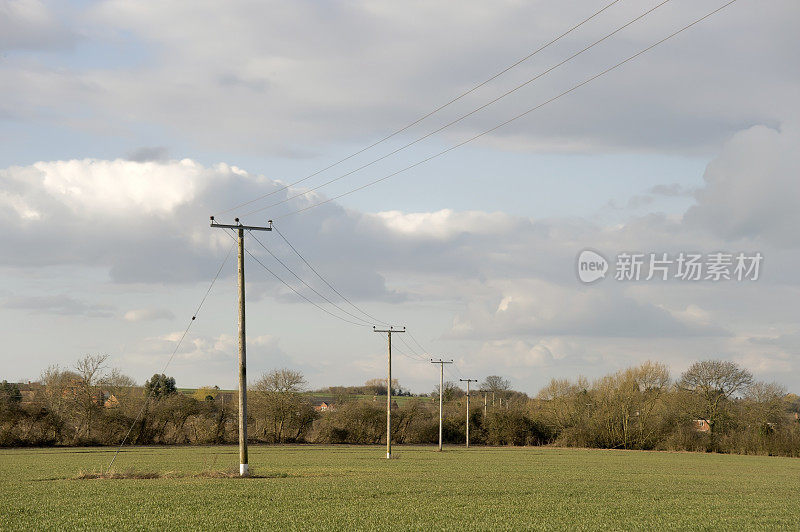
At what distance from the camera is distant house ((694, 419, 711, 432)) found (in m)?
88.9

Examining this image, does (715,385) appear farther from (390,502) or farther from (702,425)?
(390,502)

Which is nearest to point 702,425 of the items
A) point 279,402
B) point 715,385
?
point 715,385

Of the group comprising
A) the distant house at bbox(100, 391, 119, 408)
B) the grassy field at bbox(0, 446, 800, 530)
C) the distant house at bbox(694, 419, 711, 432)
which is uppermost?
the grassy field at bbox(0, 446, 800, 530)

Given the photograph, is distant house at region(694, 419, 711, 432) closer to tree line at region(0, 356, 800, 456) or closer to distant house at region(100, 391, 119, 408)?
tree line at region(0, 356, 800, 456)

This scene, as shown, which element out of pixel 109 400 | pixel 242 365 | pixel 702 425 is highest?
pixel 242 365

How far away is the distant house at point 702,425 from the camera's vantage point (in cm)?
8888

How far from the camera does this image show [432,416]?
335 ft

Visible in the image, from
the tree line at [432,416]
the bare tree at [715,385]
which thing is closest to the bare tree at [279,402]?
the tree line at [432,416]

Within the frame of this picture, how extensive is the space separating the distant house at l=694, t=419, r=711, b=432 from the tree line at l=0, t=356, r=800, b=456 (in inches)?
6.4

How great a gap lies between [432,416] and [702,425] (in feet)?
109

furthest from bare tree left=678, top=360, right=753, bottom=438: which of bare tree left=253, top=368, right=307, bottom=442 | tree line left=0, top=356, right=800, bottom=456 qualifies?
bare tree left=253, top=368, right=307, bottom=442

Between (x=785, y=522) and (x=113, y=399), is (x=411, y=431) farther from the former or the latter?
(x=785, y=522)

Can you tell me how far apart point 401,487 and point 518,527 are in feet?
37.7

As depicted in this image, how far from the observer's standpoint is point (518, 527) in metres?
20.3
